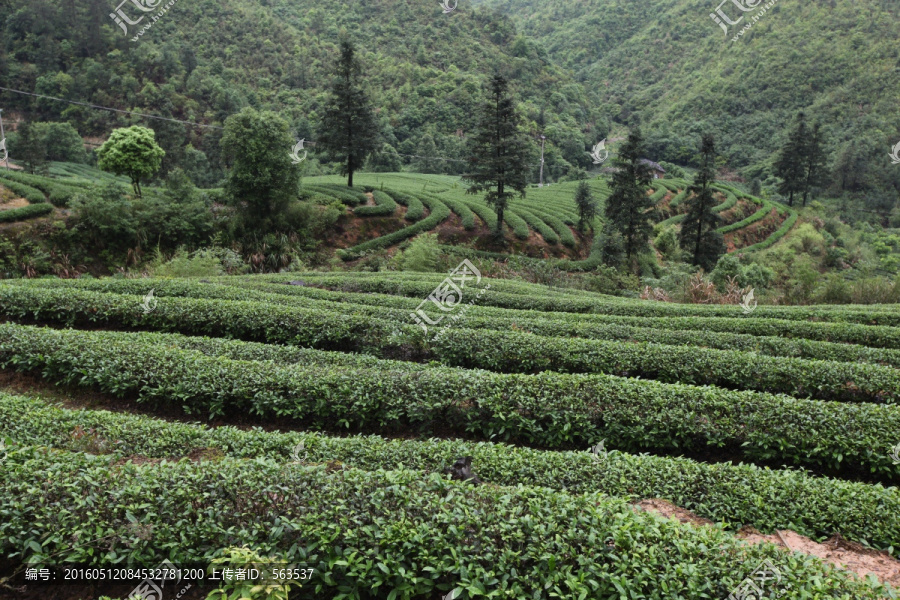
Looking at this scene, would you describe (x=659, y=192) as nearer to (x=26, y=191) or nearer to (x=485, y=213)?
(x=485, y=213)

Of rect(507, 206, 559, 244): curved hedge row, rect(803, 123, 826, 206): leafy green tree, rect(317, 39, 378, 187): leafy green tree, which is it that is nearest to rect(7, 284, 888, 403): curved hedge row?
rect(317, 39, 378, 187): leafy green tree

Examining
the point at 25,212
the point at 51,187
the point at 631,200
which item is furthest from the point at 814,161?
the point at 25,212

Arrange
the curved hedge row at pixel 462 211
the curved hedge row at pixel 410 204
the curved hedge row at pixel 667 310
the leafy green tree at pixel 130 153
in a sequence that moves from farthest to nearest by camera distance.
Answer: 1. the curved hedge row at pixel 462 211
2. the curved hedge row at pixel 410 204
3. the leafy green tree at pixel 130 153
4. the curved hedge row at pixel 667 310

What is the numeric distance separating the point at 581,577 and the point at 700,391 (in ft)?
13.9

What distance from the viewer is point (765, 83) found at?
63.6m

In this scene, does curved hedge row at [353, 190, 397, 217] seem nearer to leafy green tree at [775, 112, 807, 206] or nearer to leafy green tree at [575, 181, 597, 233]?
leafy green tree at [575, 181, 597, 233]

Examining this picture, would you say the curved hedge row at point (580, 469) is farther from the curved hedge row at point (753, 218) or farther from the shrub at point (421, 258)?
the curved hedge row at point (753, 218)

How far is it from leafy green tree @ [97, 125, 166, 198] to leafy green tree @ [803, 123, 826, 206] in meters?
51.5

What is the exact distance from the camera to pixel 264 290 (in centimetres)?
1298

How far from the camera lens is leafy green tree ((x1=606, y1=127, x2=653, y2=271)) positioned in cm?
2620

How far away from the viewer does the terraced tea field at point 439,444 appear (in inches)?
137

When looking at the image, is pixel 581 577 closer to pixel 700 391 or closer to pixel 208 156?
pixel 700 391

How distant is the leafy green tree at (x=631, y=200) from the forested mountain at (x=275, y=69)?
2428 centimetres

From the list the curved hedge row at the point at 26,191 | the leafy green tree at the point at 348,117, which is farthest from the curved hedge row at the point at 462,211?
the curved hedge row at the point at 26,191
